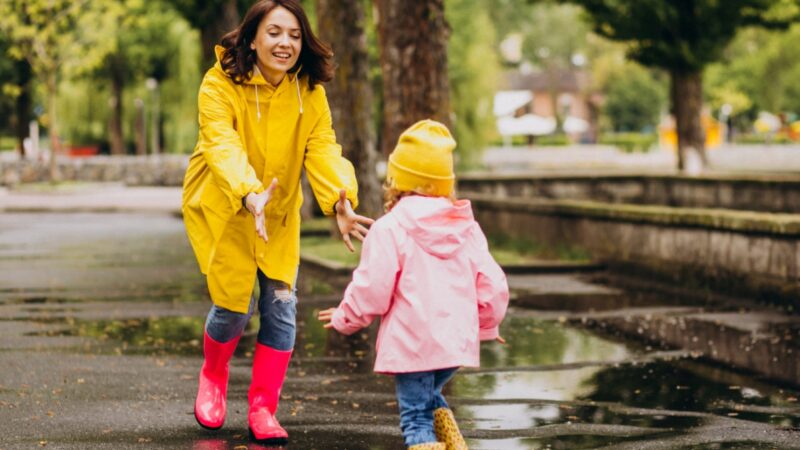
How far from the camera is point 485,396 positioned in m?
7.51

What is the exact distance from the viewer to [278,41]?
5980mm

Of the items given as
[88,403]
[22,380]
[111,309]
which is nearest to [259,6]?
[88,403]

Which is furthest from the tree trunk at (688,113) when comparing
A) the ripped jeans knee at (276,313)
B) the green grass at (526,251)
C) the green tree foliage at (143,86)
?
the ripped jeans knee at (276,313)

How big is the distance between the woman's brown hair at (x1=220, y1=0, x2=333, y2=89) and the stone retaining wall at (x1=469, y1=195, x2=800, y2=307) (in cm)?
626

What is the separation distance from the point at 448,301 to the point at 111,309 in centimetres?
734

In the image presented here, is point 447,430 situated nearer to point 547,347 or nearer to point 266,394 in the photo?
point 266,394

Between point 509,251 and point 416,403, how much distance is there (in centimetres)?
1243

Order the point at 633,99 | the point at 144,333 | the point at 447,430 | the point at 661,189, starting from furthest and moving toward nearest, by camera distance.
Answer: the point at 633,99
the point at 661,189
the point at 144,333
the point at 447,430

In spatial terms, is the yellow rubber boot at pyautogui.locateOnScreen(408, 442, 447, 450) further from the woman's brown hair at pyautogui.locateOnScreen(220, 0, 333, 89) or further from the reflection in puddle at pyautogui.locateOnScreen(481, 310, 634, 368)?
the reflection in puddle at pyautogui.locateOnScreen(481, 310, 634, 368)

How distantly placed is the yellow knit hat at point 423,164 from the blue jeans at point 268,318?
113 centimetres

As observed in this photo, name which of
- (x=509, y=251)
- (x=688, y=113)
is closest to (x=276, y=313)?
(x=509, y=251)

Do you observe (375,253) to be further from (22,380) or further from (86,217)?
(86,217)

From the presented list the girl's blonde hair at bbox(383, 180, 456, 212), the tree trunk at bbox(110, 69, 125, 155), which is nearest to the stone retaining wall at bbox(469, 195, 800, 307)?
the girl's blonde hair at bbox(383, 180, 456, 212)

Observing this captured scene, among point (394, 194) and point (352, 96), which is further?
point (352, 96)
